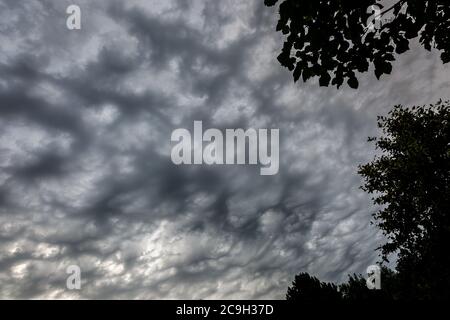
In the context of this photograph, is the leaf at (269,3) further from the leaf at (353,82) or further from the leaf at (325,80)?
the leaf at (353,82)

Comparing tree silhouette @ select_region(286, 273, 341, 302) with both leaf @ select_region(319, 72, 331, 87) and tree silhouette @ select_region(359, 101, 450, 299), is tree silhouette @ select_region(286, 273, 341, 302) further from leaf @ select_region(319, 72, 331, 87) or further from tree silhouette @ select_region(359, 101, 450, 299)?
leaf @ select_region(319, 72, 331, 87)

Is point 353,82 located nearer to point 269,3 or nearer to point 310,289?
point 269,3

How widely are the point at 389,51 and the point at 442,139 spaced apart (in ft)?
62.4

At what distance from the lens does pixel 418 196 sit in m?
20.3

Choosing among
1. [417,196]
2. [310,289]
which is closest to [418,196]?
[417,196]

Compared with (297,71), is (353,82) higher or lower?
lower

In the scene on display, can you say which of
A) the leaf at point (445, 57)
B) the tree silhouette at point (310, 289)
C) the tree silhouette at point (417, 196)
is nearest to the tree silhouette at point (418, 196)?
the tree silhouette at point (417, 196)

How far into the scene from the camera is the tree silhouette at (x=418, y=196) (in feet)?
64.6

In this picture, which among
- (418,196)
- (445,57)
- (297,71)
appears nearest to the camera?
(297,71)

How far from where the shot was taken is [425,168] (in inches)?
803

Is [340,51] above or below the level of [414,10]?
below
